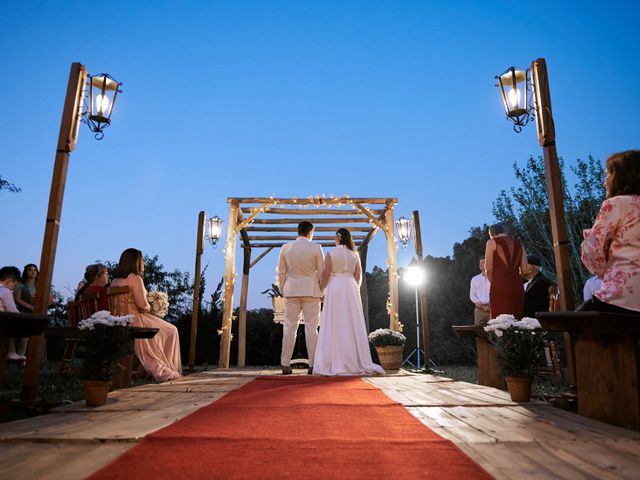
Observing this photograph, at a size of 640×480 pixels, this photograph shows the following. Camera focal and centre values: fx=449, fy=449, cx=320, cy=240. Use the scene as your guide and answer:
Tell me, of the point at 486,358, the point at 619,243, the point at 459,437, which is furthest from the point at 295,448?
the point at 486,358

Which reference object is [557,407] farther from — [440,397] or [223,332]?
[223,332]

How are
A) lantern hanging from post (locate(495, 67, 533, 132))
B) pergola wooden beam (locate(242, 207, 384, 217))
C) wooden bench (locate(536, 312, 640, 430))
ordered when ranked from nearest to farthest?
wooden bench (locate(536, 312, 640, 430)) < lantern hanging from post (locate(495, 67, 533, 132)) < pergola wooden beam (locate(242, 207, 384, 217))

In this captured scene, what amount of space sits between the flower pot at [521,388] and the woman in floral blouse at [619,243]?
2.86 ft

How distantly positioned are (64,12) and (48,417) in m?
12.7

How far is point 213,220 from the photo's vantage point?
9273mm

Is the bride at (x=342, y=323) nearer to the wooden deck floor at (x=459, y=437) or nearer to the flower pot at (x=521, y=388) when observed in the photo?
the wooden deck floor at (x=459, y=437)

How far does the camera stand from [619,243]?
8.44ft

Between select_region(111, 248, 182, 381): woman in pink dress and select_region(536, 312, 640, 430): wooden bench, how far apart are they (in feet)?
14.1

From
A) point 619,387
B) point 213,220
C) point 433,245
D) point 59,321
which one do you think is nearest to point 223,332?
point 213,220

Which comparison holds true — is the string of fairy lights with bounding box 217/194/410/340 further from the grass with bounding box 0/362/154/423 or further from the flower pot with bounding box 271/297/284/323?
the grass with bounding box 0/362/154/423

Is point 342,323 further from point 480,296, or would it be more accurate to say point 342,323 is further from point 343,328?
point 480,296

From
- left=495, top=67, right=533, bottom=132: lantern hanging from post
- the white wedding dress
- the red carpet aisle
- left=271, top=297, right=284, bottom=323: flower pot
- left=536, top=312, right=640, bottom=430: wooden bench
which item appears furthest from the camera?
left=271, top=297, right=284, bottom=323: flower pot

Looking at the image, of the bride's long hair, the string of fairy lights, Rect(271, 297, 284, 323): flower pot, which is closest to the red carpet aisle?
the bride's long hair

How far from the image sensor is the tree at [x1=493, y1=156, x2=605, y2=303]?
1011 cm
